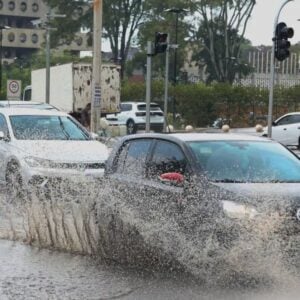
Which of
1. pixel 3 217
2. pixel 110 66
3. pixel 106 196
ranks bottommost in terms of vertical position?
pixel 3 217

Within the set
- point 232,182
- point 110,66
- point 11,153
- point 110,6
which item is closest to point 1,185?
point 11,153

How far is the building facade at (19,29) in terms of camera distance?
11838 cm

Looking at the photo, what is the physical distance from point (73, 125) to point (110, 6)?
46946 millimetres

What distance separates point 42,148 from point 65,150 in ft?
1.44

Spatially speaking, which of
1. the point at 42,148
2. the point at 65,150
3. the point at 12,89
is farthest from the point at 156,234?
the point at 12,89

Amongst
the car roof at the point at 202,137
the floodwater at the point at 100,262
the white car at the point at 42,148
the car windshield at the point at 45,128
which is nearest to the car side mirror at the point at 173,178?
the floodwater at the point at 100,262

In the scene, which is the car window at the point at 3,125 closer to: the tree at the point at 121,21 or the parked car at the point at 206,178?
the parked car at the point at 206,178

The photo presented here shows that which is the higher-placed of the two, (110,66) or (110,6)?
(110,6)

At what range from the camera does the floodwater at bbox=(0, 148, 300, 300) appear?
254 inches

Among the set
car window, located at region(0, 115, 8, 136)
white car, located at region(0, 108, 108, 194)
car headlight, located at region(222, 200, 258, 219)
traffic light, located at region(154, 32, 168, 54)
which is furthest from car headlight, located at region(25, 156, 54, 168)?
traffic light, located at region(154, 32, 168, 54)

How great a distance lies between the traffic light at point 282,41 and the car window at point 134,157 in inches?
526

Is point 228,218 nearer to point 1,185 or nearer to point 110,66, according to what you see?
point 1,185

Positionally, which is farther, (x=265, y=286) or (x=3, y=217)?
(x=3, y=217)

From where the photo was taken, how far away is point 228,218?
6.63m
